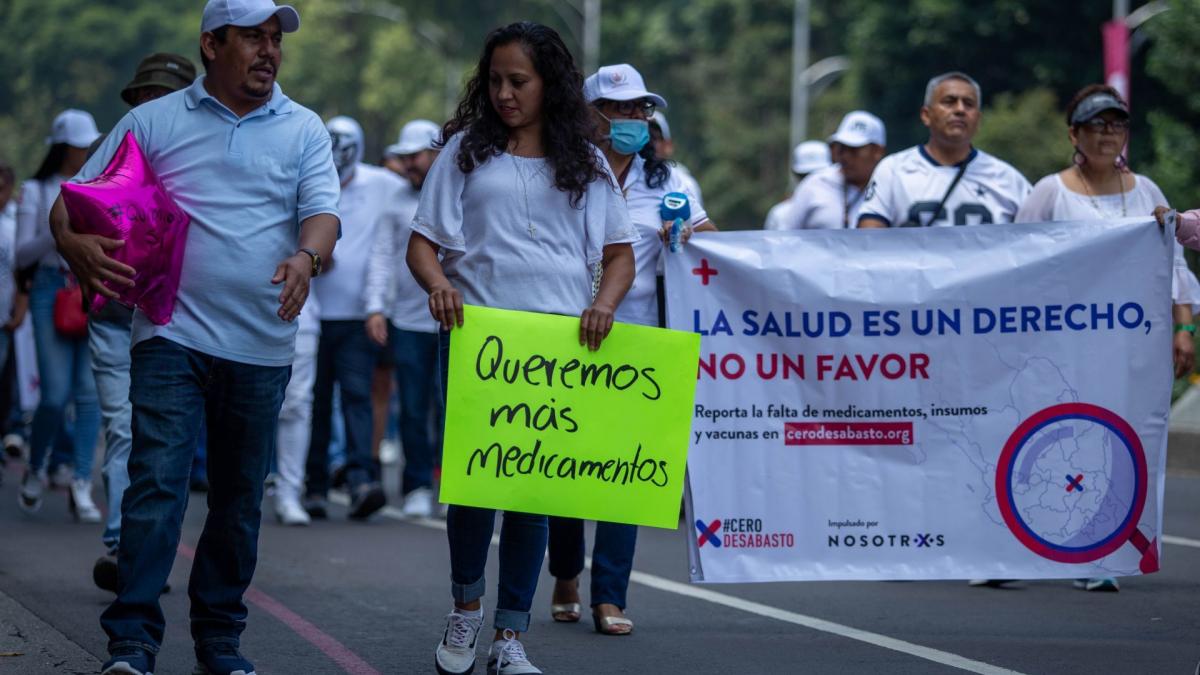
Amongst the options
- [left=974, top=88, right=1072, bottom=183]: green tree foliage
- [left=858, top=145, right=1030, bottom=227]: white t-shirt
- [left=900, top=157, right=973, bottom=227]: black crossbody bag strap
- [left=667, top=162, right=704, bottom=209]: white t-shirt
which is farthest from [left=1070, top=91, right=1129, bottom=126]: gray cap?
[left=974, top=88, right=1072, bottom=183]: green tree foliage

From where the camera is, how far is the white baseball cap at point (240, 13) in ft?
17.4

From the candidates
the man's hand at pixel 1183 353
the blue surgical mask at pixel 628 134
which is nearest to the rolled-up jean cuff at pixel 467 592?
the blue surgical mask at pixel 628 134

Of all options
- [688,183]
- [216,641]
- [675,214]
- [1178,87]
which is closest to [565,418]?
[216,641]

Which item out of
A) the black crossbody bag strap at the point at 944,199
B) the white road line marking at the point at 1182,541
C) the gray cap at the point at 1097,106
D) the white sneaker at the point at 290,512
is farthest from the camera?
the white sneaker at the point at 290,512

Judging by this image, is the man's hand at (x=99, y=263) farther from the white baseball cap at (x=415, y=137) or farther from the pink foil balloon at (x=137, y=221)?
the white baseball cap at (x=415, y=137)

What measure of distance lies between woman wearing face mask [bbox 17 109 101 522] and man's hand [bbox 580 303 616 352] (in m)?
4.67

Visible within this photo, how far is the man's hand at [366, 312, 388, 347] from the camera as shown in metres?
10.5

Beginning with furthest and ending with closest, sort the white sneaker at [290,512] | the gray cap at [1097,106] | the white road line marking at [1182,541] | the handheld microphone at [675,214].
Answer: the white sneaker at [290,512] → the white road line marking at [1182,541] → the gray cap at [1097,106] → the handheld microphone at [675,214]

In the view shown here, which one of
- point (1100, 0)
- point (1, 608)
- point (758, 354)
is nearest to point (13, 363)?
point (1, 608)

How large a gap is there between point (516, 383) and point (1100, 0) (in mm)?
30837

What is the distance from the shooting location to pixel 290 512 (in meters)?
10.4

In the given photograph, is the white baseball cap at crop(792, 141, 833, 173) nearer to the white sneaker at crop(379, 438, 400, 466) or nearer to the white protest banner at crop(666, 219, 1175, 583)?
the white sneaker at crop(379, 438, 400, 466)

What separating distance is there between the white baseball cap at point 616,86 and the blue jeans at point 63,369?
421 cm

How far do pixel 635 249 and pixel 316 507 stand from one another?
4566 millimetres
